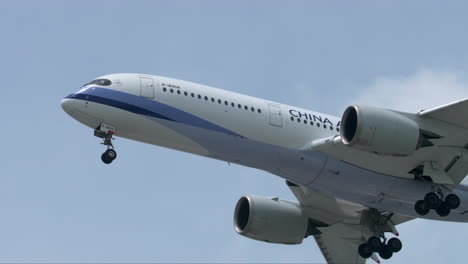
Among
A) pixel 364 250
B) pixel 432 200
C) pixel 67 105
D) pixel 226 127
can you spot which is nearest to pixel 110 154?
pixel 67 105

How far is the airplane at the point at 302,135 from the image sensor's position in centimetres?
3694

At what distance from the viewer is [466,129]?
3778cm

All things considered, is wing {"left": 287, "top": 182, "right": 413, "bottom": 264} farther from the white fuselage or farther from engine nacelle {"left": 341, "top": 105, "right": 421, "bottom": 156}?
engine nacelle {"left": 341, "top": 105, "right": 421, "bottom": 156}

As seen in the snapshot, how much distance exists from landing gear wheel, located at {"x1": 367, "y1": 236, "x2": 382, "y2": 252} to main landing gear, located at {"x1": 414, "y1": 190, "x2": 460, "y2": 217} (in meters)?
3.98

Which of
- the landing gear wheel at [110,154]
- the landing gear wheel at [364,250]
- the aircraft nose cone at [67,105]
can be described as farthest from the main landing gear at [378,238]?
the aircraft nose cone at [67,105]

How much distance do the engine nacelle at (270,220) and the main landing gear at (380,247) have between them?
2.71m

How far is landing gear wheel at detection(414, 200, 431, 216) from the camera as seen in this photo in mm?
39156

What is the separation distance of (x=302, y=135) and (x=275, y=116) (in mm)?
1215

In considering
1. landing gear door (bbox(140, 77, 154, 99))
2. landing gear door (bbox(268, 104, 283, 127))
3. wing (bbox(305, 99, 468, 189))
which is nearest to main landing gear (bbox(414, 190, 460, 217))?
wing (bbox(305, 99, 468, 189))

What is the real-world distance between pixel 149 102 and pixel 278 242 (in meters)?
9.28

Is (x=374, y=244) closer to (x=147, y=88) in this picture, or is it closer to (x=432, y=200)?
(x=432, y=200)

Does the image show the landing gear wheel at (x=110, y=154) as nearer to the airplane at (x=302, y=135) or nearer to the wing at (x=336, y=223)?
the airplane at (x=302, y=135)

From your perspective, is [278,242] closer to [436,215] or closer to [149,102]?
[436,215]

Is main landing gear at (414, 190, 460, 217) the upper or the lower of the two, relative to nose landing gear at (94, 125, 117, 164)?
lower
